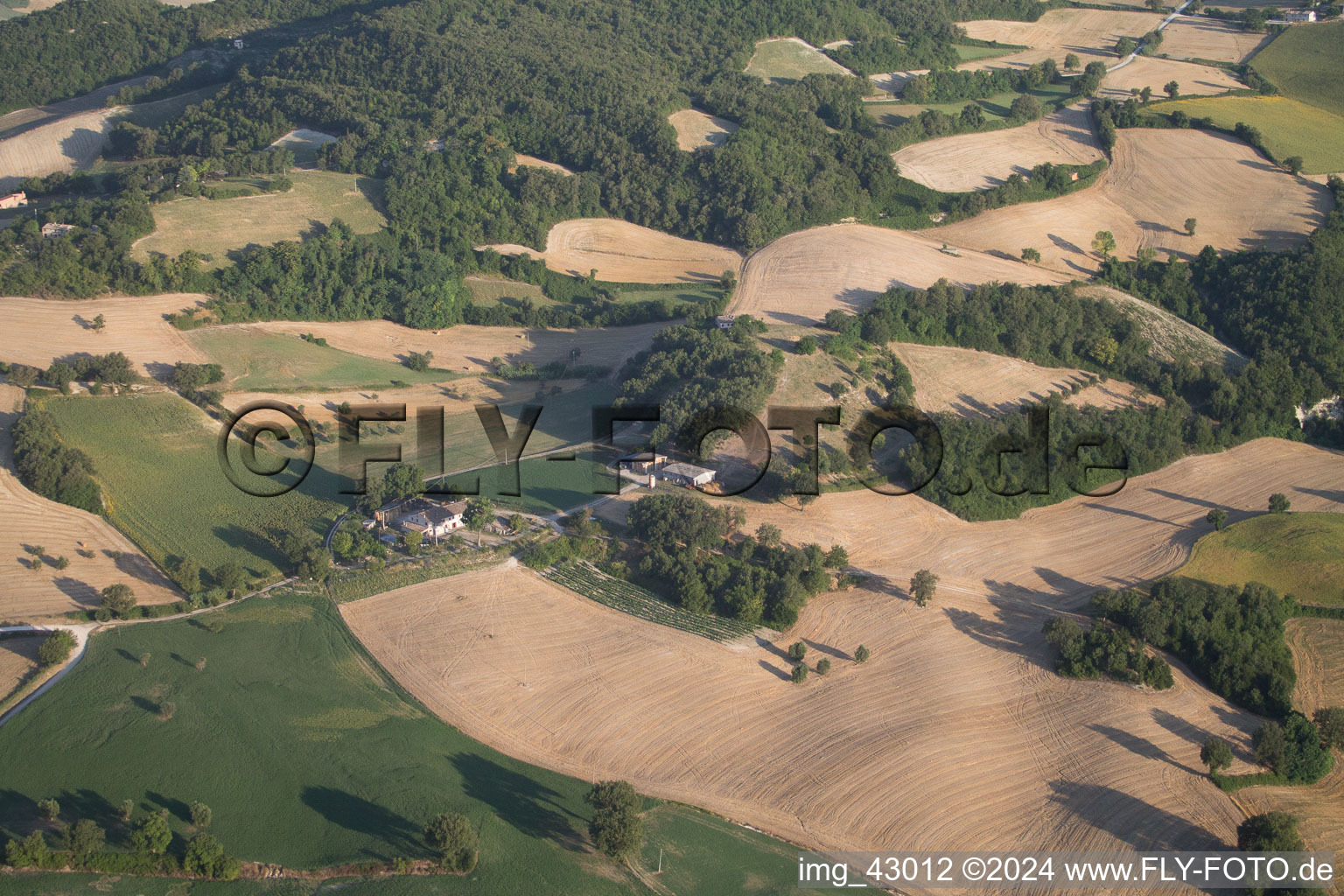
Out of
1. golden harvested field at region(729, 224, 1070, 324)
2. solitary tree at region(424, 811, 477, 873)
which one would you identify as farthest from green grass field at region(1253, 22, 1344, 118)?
solitary tree at region(424, 811, 477, 873)

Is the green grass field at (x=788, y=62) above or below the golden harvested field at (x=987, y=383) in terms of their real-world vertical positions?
above

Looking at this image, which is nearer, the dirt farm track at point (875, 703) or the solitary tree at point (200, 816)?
the solitary tree at point (200, 816)

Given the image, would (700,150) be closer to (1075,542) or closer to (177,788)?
(1075,542)

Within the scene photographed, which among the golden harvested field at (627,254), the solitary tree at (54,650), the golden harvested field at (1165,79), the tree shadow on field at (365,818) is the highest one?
the golden harvested field at (1165,79)

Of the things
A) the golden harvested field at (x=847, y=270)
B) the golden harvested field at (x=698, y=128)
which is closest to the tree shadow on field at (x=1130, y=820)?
the golden harvested field at (x=847, y=270)

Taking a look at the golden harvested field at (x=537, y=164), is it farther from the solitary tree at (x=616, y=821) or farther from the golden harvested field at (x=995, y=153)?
the solitary tree at (x=616, y=821)

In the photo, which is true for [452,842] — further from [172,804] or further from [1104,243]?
Answer: [1104,243]

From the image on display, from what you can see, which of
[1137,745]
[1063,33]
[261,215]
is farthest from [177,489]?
[1063,33]

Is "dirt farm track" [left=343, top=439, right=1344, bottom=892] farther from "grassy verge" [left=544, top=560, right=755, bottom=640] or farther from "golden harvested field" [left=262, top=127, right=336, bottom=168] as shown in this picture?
"golden harvested field" [left=262, top=127, right=336, bottom=168]

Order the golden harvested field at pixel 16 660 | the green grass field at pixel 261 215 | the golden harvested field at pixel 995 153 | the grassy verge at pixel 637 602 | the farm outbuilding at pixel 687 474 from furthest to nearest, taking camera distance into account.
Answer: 1. the golden harvested field at pixel 995 153
2. the green grass field at pixel 261 215
3. the farm outbuilding at pixel 687 474
4. the grassy verge at pixel 637 602
5. the golden harvested field at pixel 16 660

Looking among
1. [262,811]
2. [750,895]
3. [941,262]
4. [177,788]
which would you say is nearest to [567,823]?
[750,895]
